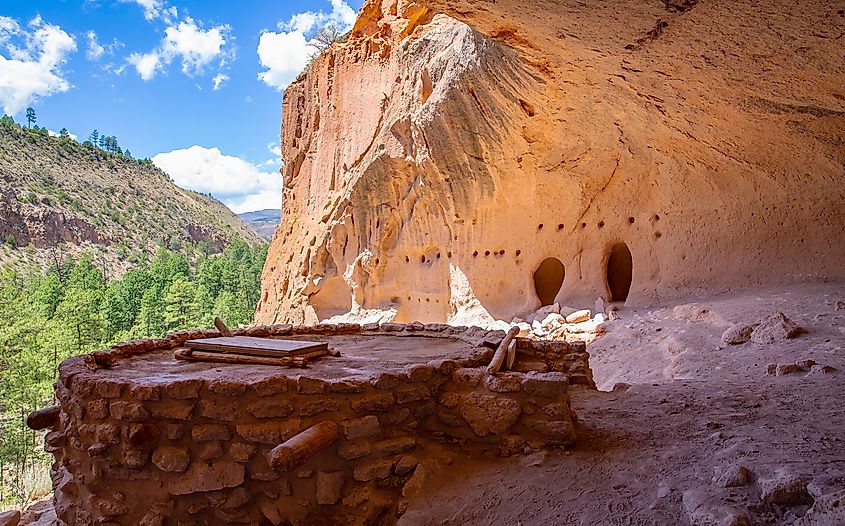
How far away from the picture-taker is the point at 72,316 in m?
17.9

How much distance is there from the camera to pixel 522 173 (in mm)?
8453

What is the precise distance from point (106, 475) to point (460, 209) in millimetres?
7790

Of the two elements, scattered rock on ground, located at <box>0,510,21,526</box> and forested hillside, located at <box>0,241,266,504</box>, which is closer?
scattered rock on ground, located at <box>0,510,21,526</box>

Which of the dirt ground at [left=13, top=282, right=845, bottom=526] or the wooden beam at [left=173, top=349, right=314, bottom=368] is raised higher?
the wooden beam at [left=173, top=349, right=314, bottom=368]

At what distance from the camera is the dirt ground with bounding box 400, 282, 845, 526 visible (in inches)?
73.1

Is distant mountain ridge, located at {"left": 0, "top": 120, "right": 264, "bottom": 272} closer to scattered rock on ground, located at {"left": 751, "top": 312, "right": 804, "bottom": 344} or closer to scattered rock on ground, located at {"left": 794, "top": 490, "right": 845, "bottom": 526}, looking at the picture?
scattered rock on ground, located at {"left": 751, "top": 312, "right": 804, "bottom": 344}

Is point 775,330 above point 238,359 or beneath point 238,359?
beneath

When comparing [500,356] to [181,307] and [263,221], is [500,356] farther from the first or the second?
[263,221]

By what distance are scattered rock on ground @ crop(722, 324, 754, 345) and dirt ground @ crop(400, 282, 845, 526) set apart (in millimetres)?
485

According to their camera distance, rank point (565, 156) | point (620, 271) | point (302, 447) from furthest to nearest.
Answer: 1. point (620, 271)
2. point (565, 156)
3. point (302, 447)

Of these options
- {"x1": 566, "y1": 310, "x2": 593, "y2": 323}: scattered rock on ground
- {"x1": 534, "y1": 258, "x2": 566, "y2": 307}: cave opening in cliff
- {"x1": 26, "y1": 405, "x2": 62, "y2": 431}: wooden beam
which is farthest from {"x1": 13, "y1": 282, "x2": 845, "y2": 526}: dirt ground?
{"x1": 534, "y1": 258, "x2": 566, "y2": 307}: cave opening in cliff

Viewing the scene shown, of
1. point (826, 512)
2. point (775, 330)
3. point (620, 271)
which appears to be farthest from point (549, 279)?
point (826, 512)

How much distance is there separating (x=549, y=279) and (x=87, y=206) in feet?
117

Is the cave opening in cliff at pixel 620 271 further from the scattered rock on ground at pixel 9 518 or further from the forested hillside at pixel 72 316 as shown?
the forested hillside at pixel 72 316
